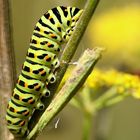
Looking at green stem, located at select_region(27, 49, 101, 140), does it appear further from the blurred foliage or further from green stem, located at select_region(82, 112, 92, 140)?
the blurred foliage

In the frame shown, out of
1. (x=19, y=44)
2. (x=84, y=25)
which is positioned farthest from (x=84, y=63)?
(x=19, y=44)

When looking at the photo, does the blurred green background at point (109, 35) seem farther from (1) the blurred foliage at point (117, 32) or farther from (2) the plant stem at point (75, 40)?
(2) the plant stem at point (75, 40)

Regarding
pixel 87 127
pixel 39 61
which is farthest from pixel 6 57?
pixel 87 127

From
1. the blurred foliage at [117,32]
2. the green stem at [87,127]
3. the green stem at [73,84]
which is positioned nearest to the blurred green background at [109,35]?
the blurred foliage at [117,32]

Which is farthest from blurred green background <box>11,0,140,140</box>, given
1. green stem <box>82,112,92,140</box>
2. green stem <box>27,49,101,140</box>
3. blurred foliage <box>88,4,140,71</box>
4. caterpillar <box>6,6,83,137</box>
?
green stem <box>27,49,101,140</box>

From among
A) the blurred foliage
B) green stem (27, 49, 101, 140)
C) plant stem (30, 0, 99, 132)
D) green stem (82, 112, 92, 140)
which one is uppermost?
plant stem (30, 0, 99, 132)
